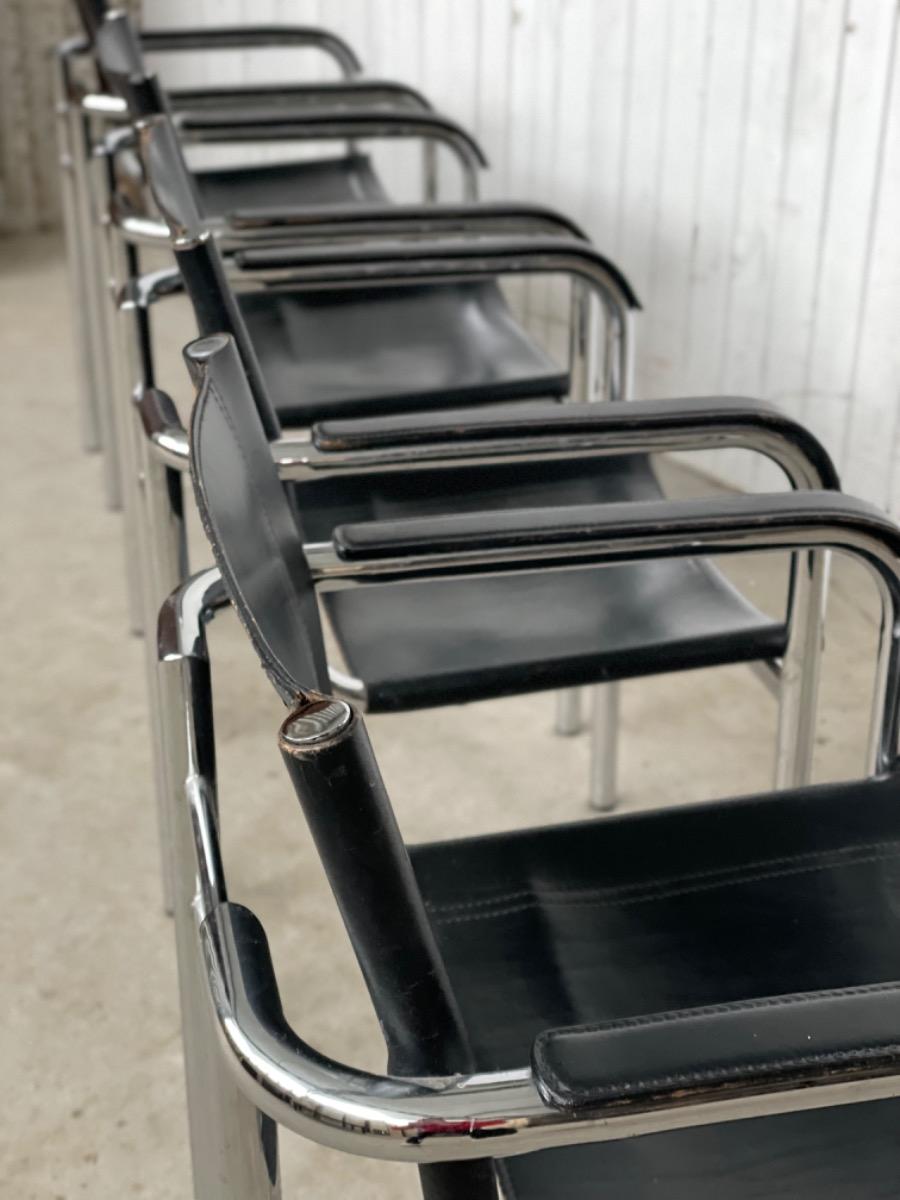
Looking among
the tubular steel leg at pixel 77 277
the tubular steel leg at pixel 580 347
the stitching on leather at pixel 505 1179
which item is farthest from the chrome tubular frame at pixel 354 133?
the stitching on leather at pixel 505 1179

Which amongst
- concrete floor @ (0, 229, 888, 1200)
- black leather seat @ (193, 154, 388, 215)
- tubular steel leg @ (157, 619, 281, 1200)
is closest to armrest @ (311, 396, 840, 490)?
concrete floor @ (0, 229, 888, 1200)

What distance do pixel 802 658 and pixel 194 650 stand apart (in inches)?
19.7

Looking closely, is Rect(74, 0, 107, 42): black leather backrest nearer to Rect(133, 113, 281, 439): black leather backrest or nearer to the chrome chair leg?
Rect(133, 113, 281, 439): black leather backrest

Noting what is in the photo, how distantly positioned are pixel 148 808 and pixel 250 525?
988 mm

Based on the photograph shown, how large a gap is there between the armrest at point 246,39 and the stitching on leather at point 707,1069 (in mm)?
1923

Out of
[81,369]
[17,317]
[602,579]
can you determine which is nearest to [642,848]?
[602,579]

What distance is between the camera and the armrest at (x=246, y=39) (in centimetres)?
219

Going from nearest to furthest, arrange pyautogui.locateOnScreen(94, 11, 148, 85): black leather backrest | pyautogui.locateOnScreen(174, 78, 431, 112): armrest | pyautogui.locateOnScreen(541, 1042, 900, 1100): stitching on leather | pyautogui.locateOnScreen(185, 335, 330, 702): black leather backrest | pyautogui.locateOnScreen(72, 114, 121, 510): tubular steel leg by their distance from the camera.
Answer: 1. pyautogui.locateOnScreen(541, 1042, 900, 1100): stitching on leather
2. pyautogui.locateOnScreen(185, 335, 330, 702): black leather backrest
3. pyautogui.locateOnScreen(94, 11, 148, 85): black leather backrest
4. pyautogui.locateOnScreen(174, 78, 431, 112): armrest
5. pyautogui.locateOnScreen(72, 114, 121, 510): tubular steel leg

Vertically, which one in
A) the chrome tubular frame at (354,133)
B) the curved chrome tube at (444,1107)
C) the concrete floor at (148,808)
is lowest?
the concrete floor at (148,808)

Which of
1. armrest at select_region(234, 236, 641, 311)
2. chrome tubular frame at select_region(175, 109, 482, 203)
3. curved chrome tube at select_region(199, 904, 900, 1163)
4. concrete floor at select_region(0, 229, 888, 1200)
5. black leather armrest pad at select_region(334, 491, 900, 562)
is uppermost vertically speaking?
chrome tubular frame at select_region(175, 109, 482, 203)

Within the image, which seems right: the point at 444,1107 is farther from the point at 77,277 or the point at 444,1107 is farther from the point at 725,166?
the point at 77,277

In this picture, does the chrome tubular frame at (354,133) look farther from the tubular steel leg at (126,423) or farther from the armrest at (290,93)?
the tubular steel leg at (126,423)

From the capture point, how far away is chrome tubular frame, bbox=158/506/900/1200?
0.57m

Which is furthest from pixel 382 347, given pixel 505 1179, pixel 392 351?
pixel 505 1179
